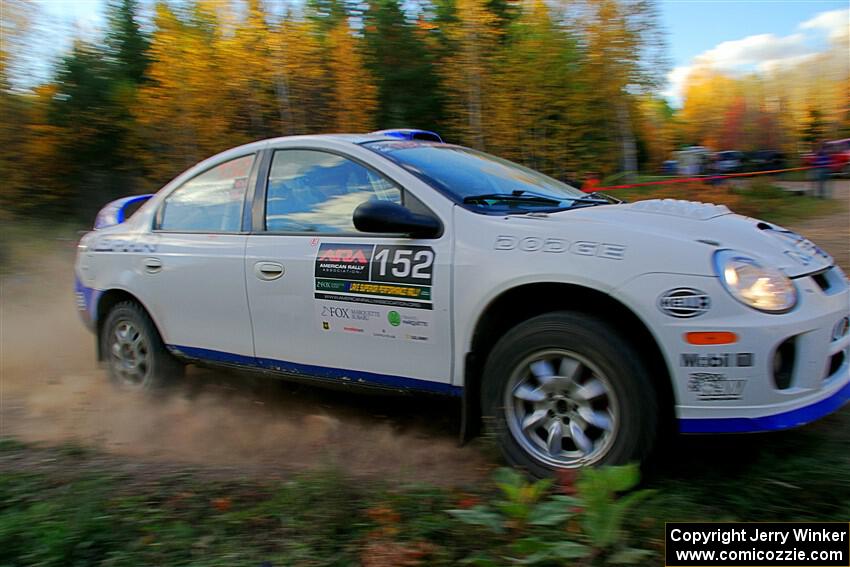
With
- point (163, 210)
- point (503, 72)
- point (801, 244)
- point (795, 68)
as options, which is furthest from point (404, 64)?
point (801, 244)

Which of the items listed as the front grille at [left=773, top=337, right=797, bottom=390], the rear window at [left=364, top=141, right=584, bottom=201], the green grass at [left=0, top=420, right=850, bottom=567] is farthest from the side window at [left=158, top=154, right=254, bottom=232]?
the front grille at [left=773, top=337, right=797, bottom=390]

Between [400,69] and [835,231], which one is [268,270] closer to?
[835,231]

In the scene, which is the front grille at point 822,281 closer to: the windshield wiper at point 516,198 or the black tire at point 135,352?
the windshield wiper at point 516,198

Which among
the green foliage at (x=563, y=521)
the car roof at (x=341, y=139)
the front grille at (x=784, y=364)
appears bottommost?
the green foliage at (x=563, y=521)

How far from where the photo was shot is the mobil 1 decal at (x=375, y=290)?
11.6 ft

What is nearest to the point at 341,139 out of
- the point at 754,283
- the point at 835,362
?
the point at 754,283

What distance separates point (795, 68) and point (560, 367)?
24037 millimetres

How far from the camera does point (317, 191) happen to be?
4.11 metres

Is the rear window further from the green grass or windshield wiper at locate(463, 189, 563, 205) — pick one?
the green grass

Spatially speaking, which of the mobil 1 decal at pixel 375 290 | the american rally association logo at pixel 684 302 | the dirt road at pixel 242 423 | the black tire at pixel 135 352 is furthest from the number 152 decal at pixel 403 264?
the black tire at pixel 135 352

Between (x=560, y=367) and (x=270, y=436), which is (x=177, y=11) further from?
(x=560, y=367)

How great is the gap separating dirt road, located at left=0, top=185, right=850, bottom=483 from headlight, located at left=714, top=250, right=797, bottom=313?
1.46 meters

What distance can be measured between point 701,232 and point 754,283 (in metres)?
0.32

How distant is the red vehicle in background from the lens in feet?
57.7
